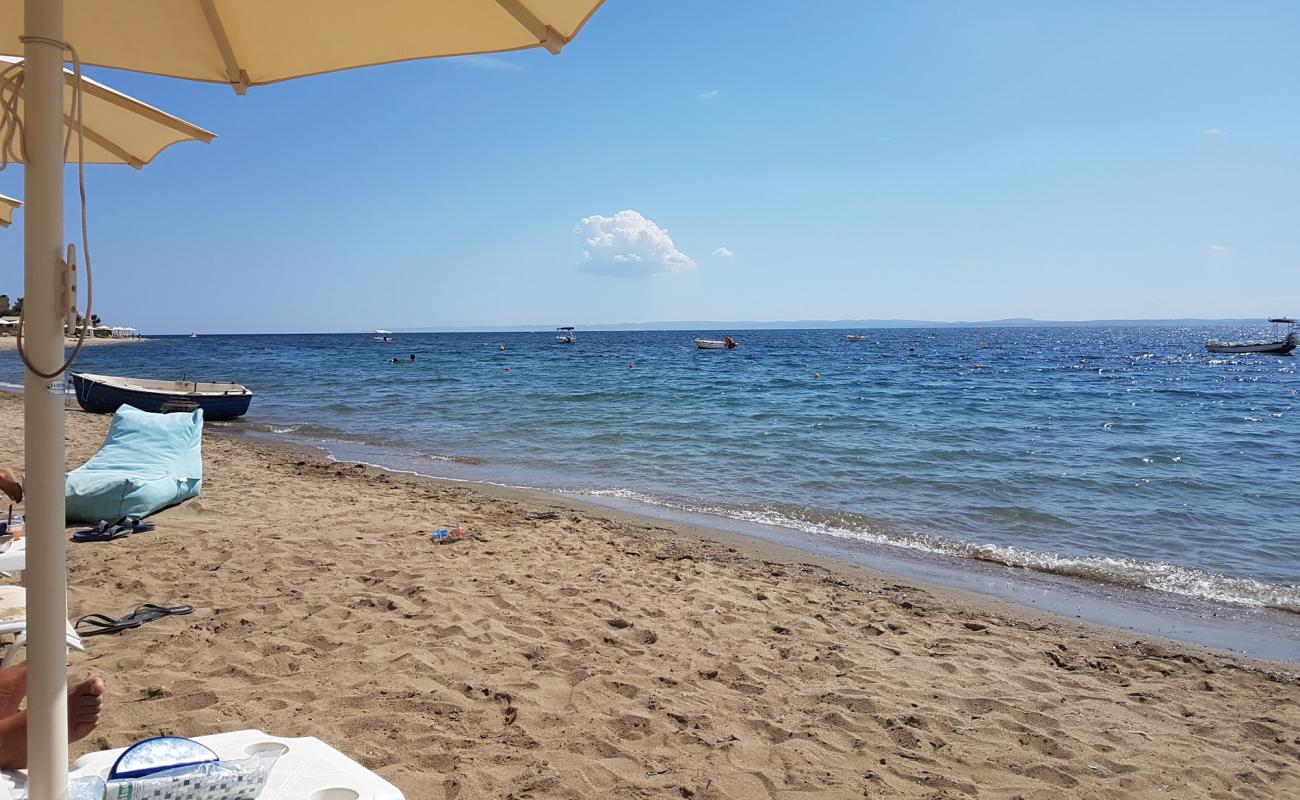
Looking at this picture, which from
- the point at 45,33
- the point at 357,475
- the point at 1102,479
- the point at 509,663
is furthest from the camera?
the point at 1102,479

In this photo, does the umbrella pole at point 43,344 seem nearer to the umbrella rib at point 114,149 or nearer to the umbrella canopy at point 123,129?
the umbrella canopy at point 123,129

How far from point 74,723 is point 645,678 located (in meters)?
2.54

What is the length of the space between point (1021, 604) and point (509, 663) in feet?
13.9

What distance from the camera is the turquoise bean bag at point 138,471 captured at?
21.3 ft

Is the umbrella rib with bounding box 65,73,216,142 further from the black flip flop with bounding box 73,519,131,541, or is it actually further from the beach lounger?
the black flip flop with bounding box 73,519,131,541

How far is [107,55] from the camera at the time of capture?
8.75 ft

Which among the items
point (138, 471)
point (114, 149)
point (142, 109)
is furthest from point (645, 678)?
point (138, 471)

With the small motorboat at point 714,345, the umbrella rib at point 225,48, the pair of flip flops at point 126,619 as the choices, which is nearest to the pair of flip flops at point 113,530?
the pair of flip flops at point 126,619

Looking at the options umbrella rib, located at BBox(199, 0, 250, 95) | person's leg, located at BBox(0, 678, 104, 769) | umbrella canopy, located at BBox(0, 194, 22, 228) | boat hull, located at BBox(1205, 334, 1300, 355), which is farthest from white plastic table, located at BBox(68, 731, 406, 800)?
boat hull, located at BBox(1205, 334, 1300, 355)

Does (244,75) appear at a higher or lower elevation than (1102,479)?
higher

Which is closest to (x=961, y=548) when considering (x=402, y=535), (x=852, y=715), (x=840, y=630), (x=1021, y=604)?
(x=1021, y=604)

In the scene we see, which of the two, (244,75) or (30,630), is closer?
(30,630)

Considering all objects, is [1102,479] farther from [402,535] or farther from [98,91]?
[98,91]

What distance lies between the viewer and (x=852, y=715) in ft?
12.4
